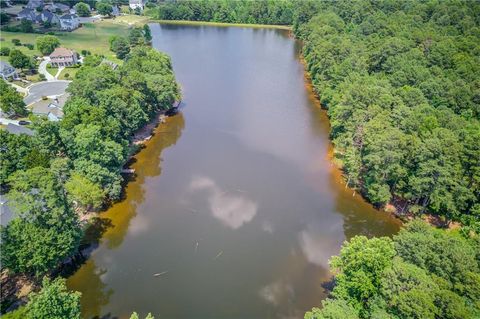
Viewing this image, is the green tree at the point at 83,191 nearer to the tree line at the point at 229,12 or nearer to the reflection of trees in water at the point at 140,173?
the reflection of trees in water at the point at 140,173

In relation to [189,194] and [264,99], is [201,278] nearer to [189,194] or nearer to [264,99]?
[189,194]

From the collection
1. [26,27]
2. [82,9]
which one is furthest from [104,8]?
[26,27]

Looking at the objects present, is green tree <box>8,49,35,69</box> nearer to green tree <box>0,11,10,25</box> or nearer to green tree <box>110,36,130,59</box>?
green tree <box>110,36,130,59</box>

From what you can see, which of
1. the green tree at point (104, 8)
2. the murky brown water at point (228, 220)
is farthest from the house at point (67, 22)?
the murky brown water at point (228, 220)

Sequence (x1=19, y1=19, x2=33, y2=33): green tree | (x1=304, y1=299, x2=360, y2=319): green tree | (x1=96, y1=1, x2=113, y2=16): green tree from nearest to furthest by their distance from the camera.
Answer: (x1=304, y1=299, x2=360, y2=319): green tree < (x1=19, y1=19, x2=33, y2=33): green tree < (x1=96, y1=1, x2=113, y2=16): green tree

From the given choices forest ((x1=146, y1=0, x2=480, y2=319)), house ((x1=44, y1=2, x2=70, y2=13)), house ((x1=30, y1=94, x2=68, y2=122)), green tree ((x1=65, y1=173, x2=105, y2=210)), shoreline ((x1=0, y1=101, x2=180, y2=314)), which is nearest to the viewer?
forest ((x1=146, y1=0, x2=480, y2=319))

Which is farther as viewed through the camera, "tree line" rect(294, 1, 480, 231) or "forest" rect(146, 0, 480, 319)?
"tree line" rect(294, 1, 480, 231)

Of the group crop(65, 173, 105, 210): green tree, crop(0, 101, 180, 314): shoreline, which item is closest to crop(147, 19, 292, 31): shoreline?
crop(0, 101, 180, 314): shoreline
